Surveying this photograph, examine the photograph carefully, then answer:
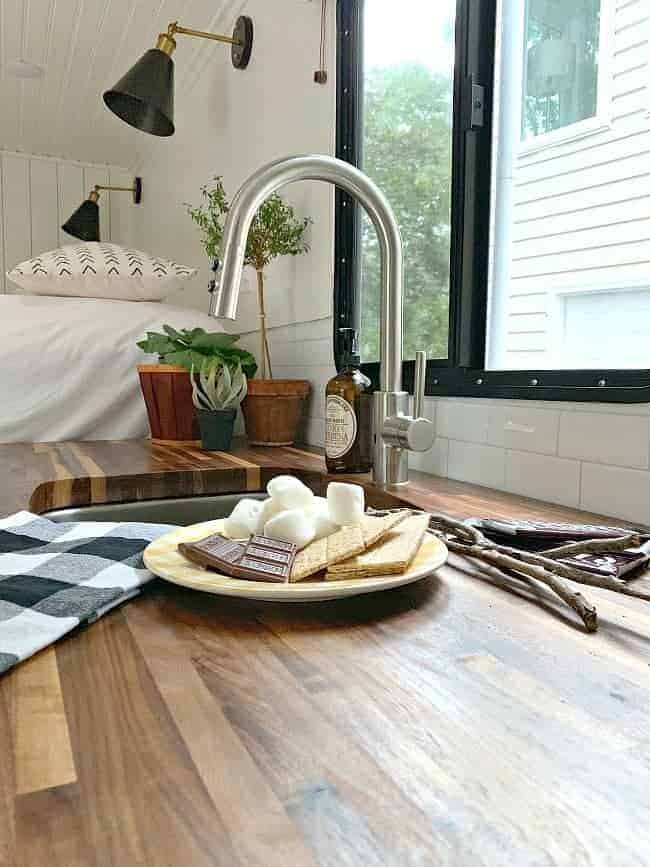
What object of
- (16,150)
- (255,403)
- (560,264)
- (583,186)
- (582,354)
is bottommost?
(255,403)

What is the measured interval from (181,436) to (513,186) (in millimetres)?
905

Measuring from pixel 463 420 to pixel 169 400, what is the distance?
2.36ft

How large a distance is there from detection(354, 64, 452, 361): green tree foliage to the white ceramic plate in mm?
785

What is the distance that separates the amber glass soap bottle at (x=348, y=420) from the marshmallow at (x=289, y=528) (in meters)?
0.59

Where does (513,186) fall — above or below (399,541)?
above

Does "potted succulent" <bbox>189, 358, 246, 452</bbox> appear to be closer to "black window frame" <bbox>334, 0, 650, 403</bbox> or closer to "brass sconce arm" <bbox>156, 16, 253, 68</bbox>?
"black window frame" <bbox>334, 0, 650, 403</bbox>

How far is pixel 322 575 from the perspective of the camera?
0.54 metres

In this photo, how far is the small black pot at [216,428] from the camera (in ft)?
4.96

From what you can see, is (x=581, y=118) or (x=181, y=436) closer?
(x=581, y=118)

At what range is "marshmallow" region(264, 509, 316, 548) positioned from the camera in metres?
0.58

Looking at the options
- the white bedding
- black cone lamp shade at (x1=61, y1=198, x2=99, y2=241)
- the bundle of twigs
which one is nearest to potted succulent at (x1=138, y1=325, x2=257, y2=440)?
the white bedding

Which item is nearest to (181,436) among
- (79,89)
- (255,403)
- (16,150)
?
(255,403)

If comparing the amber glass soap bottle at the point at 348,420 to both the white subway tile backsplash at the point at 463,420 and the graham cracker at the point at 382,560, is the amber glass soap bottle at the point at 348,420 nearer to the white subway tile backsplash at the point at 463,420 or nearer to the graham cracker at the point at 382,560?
the white subway tile backsplash at the point at 463,420

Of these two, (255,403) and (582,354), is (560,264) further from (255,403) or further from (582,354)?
(255,403)
